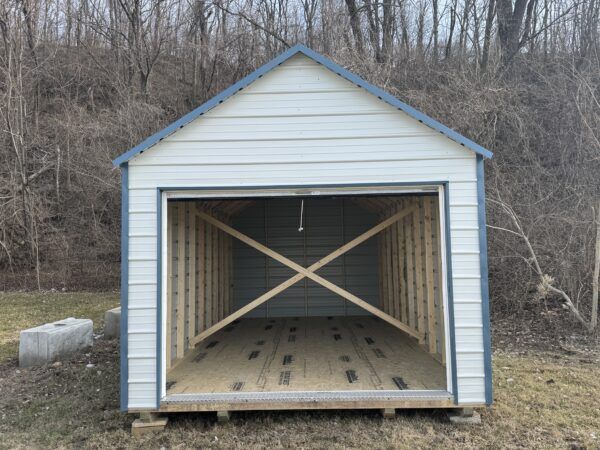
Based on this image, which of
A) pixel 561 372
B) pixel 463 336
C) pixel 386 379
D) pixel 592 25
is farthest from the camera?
pixel 592 25

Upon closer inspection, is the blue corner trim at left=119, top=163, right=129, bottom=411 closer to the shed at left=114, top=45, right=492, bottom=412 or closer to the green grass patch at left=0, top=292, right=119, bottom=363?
the shed at left=114, top=45, right=492, bottom=412

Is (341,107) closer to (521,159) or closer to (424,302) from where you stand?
(424,302)

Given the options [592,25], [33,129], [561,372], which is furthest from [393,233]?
[33,129]

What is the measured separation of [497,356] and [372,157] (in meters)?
4.15

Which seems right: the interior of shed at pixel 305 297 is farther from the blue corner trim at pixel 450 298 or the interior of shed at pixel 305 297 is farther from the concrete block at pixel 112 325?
the concrete block at pixel 112 325

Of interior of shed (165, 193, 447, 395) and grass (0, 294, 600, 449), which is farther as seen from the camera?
interior of shed (165, 193, 447, 395)

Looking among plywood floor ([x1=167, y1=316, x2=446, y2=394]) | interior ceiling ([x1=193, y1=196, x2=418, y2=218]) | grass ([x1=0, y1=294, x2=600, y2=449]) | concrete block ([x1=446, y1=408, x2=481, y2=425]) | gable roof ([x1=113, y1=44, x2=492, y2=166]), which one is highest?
gable roof ([x1=113, y1=44, x2=492, y2=166])

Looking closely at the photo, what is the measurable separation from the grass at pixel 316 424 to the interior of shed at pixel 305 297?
1.17 ft

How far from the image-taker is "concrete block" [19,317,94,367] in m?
6.75

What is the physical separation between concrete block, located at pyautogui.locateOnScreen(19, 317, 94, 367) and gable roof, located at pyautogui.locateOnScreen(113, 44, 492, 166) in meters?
3.62

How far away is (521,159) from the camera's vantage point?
11.8 metres

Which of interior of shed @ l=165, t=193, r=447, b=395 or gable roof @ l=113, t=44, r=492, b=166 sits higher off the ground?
gable roof @ l=113, t=44, r=492, b=166

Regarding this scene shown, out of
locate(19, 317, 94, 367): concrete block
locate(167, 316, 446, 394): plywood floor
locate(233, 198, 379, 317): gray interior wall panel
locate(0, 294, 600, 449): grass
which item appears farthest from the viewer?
locate(233, 198, 379, 317): gray interior wall panel

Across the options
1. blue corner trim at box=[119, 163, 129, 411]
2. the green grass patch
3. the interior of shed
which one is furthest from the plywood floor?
the green grass patch
